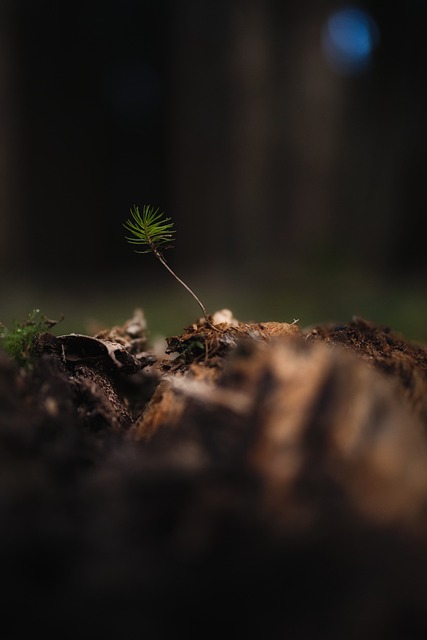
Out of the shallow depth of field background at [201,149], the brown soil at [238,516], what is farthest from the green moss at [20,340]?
the shallow depth of field background at [201,149]

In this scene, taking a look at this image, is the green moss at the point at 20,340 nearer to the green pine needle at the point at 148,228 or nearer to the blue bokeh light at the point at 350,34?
the green pine needle at the point at 148,228

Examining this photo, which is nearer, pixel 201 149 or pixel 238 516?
pixel 238 516

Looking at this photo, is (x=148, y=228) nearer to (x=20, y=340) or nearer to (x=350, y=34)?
(x=20, y=340)

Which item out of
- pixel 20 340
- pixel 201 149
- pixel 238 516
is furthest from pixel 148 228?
pixel 201 149

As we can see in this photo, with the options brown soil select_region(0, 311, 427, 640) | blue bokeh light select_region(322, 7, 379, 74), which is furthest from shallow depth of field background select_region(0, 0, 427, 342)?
brown soil select_region(0, 311, 427, 640)

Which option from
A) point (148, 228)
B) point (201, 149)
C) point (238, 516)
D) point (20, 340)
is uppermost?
point (201, 149)

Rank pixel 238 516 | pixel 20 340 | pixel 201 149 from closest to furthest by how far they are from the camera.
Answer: pixel 238 516
pixel 20 340
pixel 201 149

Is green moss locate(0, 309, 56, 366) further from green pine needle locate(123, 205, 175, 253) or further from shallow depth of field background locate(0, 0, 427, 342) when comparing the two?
shallow depth of field background locate(0, 0, 427, 342)

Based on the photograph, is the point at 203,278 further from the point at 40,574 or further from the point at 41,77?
the point at 40,574
